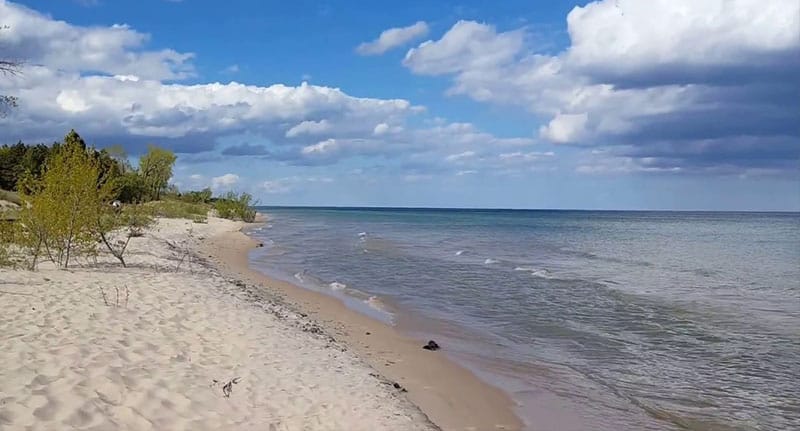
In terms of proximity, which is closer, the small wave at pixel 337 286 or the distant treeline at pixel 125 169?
the small wave at pixel 337 286

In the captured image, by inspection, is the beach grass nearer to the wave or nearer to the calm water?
the calm water

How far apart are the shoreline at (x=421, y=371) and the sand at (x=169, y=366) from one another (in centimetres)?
29

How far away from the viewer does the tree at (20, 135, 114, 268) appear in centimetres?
1462

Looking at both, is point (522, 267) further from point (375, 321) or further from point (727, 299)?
point (375, 321)

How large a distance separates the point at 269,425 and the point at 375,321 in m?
8.77

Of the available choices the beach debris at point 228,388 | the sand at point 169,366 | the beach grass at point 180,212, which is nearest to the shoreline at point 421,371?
the sand at point 169,366

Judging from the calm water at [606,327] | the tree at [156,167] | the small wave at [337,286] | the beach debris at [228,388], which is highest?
the tree at [156,167]

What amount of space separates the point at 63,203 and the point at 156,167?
6364 cm

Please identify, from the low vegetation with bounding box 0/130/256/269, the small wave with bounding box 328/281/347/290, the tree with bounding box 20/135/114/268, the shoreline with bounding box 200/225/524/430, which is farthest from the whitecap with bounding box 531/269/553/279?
the tree with bounding box 20/135/114/268

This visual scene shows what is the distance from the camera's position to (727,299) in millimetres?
20609

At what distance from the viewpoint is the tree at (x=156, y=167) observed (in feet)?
243

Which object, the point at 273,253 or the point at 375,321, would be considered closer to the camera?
the point at 375,321

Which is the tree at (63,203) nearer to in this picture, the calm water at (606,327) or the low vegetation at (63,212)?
the low vegetation at (63,212)

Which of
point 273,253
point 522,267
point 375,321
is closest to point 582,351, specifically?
point 375,321
